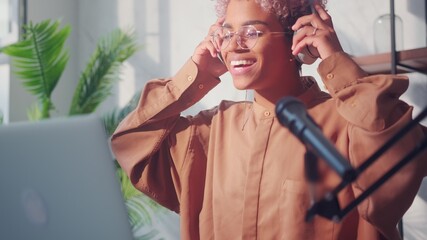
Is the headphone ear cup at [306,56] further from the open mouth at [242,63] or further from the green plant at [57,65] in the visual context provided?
the green plant at [57,65]

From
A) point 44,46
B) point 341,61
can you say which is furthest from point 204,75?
point 44,46

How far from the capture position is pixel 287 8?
1.05 metres

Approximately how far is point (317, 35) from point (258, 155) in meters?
0.26

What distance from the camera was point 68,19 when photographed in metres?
2.20

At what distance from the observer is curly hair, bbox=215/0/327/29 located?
41.0 inches

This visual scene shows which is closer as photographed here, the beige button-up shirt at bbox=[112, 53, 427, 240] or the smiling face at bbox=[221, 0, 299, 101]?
the beige button-up shirt at bbox=[112, 53, 427, 240]

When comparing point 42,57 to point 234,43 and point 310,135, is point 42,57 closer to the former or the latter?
point 234,43

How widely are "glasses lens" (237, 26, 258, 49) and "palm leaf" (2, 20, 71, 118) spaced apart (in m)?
1.13

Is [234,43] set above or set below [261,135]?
above

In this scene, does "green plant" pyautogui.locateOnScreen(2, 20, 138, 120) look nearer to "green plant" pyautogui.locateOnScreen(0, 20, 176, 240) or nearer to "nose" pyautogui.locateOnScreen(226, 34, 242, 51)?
"green plant" pyautogui.locateOnScreen(0, 20, 176, 240)

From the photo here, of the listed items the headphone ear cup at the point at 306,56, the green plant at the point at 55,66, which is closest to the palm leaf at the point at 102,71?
the green plant at the point at 55,66

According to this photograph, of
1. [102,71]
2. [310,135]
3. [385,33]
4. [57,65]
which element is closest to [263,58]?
[385,33]

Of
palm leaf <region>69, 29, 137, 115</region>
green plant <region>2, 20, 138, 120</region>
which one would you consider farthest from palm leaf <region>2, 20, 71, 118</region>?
palm leaf <region>69, 29, 137, 115</region>

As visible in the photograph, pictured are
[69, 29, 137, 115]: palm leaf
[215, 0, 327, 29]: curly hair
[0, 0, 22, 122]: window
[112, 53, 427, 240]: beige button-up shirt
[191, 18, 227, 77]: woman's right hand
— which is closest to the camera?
[112, 53, 427, 240]: beige button-up shirt
